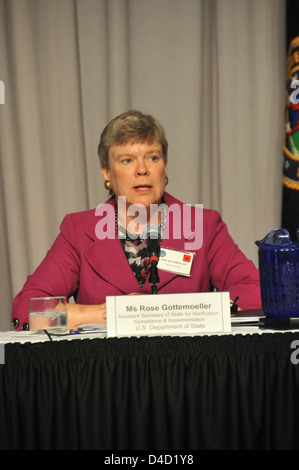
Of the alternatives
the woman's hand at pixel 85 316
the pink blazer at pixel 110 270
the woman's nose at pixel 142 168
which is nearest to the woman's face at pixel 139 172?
the woman's nose at pixel 142 168

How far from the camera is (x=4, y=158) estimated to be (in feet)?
13.0

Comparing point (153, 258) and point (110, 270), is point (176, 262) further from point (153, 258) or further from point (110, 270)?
point (153, 258)

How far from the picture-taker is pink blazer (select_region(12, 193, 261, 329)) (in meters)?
2.56

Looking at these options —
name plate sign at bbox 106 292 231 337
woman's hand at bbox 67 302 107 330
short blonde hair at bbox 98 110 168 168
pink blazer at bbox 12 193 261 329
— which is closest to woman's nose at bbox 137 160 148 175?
short blonde hair at bbox 98 110 168 168

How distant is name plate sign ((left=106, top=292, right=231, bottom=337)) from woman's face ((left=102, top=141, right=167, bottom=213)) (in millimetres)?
1145

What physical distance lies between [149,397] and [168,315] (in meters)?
0.24

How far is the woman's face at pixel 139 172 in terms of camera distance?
2.71 meters

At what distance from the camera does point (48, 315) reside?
1.83 m

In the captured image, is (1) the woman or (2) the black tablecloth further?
(1) the woman

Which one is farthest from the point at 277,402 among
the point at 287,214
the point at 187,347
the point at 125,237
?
the point at 287,214

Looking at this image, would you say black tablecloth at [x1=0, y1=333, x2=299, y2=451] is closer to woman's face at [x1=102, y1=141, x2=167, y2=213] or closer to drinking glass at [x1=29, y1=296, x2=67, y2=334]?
drinking glass at [x1=29, y1=296, x2=67, y2=334]

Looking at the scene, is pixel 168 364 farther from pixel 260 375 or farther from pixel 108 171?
pixel 108 171

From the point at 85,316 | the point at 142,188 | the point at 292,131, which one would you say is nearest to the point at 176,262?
the point at 142,188

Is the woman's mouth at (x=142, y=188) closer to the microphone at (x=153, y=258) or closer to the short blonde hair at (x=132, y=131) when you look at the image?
the short blonde hair at (x=132, y=131)
